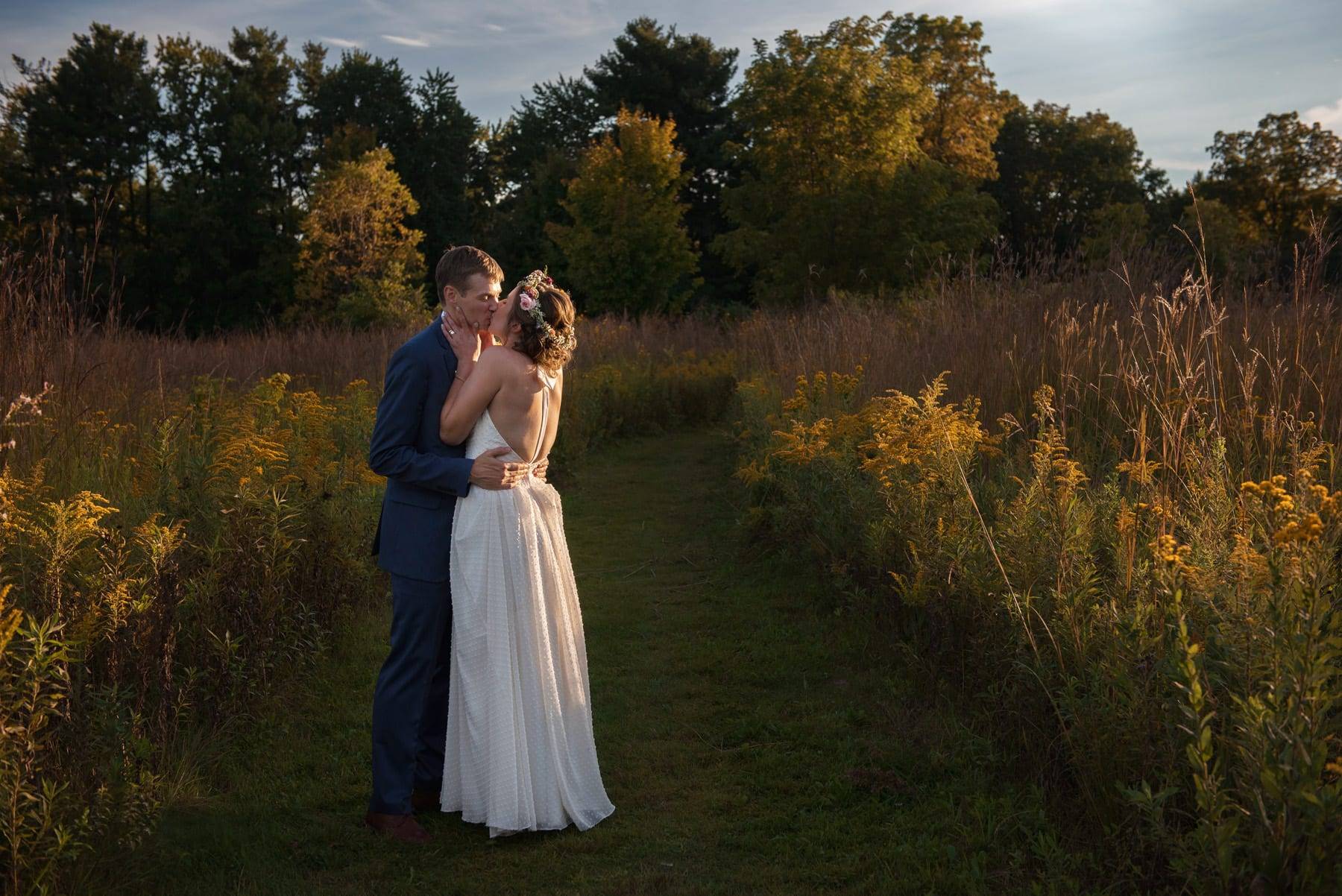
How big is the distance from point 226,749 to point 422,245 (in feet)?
148

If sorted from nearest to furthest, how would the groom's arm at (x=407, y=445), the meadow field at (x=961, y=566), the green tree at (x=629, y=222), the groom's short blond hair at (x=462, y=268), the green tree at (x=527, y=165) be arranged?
the meadow field at (x=961, y=566) → the groom's arm at (x=407, y=445) → the groom's short blond hair at (x=462, y=268) → the green tree at (x=629, y=222) → the green tree at (x=527, y=165)

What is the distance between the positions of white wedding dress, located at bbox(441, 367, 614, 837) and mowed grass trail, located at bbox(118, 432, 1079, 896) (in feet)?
0.55

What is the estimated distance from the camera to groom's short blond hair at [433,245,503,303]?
429 centimetres

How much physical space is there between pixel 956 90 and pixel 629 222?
1929 centimetres

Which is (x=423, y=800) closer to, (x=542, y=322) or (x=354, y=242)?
(x=542, y=322)

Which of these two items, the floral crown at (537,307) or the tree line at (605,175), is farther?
the tree line at (605,175)

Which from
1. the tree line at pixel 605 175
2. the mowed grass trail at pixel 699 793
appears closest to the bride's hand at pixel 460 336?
the mowed grass trail at pixel 699 793

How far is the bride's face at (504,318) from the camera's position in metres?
4.23

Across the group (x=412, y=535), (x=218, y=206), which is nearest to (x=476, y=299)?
(x=412, y=535)

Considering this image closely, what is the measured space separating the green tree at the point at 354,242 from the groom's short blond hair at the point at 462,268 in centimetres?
3011

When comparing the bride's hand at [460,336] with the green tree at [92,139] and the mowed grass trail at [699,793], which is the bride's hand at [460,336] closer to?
the mowed grass trail at [699,793]

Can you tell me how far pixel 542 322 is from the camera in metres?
4.21

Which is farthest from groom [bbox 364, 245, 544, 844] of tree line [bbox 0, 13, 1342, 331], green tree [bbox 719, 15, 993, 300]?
green tree [bbox 719, 15, 993, 300]

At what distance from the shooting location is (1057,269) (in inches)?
403
